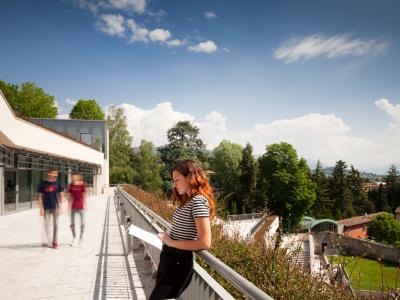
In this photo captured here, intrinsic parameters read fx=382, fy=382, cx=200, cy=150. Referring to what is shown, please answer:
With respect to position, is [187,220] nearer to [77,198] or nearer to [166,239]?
[166,239]

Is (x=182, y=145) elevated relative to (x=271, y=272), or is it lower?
elevated

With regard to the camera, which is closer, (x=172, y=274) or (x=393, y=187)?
(x=172, y=274)

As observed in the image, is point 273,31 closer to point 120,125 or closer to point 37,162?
point 37,162

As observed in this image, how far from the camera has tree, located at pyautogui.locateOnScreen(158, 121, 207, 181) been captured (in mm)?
69562

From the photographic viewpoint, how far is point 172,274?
3281 millimetres

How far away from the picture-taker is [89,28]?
65.8 feet

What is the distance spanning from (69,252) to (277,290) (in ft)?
23.8

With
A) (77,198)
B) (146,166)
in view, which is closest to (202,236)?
(77,198)

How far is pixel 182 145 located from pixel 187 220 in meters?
67.3

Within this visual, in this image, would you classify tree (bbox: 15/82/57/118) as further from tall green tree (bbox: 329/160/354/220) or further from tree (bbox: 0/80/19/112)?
tall green tree (bbox: 329/160/354/220)

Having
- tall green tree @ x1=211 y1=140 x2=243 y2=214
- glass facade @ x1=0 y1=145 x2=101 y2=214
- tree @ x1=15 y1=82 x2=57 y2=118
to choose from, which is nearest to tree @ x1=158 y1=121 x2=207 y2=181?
tall green tree @ x1=211 y1=140 x2=243 y2=214

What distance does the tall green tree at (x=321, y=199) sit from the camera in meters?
77.5

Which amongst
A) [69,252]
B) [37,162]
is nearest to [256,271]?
[69,252]

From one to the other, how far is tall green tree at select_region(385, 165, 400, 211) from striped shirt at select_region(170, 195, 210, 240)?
340 ft
